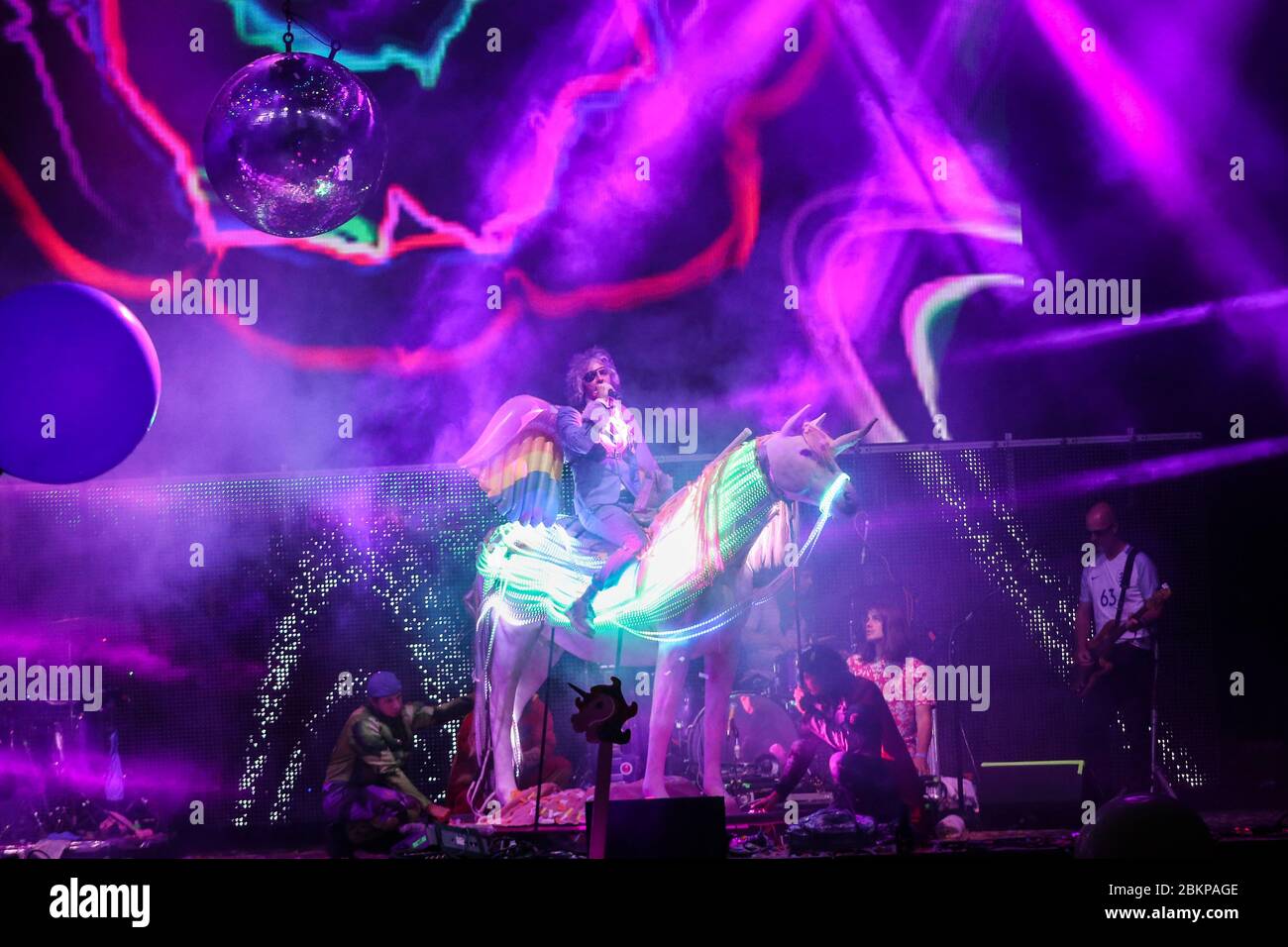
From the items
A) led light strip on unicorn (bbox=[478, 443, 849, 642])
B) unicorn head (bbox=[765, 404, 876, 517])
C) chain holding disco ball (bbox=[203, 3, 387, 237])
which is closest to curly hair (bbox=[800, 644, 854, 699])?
led light strip on unicorn (bbox=[478, 443, 849, 642])

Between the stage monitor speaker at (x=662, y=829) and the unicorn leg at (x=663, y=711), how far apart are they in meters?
2.29

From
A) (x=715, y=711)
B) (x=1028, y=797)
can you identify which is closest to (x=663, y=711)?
(x=715, y=711)

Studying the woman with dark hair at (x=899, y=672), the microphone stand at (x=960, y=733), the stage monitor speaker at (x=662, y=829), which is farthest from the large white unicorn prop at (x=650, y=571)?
the stage monitor speaker at (x=662, y=829)

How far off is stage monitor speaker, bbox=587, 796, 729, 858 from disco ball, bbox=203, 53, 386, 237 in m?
2.21

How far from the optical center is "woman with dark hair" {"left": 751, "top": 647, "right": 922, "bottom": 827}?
570 cm

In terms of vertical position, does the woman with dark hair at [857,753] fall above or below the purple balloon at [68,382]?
Answer: below

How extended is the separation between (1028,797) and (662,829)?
3.01m

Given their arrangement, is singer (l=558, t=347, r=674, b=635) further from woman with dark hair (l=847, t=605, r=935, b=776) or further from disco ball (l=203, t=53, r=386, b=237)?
disco ball (l=203, t=53, r=386, b=237)

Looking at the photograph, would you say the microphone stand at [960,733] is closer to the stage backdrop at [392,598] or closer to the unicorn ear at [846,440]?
the stage backdrop at [392,598]

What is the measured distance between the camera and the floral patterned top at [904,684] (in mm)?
5855

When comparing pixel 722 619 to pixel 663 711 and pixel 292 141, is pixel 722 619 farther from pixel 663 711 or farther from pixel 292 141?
pixel 292 141

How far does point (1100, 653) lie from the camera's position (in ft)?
19.4
